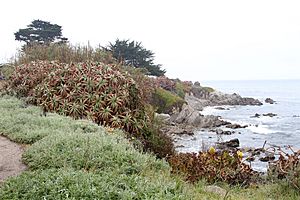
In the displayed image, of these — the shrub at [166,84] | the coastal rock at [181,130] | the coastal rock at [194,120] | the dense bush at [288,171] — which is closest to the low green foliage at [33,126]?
the dense bush at [288,171]

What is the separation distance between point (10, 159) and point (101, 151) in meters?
1.38

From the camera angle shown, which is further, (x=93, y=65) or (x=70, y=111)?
(x=93, y=65)

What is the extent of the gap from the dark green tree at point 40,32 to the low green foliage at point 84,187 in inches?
1126

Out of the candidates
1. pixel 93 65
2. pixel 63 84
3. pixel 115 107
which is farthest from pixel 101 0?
pixel 115 107

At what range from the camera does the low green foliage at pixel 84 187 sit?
11.9 ft

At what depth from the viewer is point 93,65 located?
11.1 metres

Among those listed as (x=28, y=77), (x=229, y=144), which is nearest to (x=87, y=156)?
(x=28, y=77)

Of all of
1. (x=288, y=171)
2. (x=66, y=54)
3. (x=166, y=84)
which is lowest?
(x=288, y=171)

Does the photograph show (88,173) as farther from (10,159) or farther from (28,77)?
(28,77)

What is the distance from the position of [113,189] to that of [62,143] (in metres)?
2.04

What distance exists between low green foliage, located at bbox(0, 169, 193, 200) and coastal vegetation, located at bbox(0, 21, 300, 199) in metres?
0.01

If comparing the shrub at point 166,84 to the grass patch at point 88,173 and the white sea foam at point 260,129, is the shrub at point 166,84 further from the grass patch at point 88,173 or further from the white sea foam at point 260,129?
the grass patch at point 88,173

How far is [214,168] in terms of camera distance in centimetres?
668

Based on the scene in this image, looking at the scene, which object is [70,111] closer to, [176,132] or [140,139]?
[140,139]
